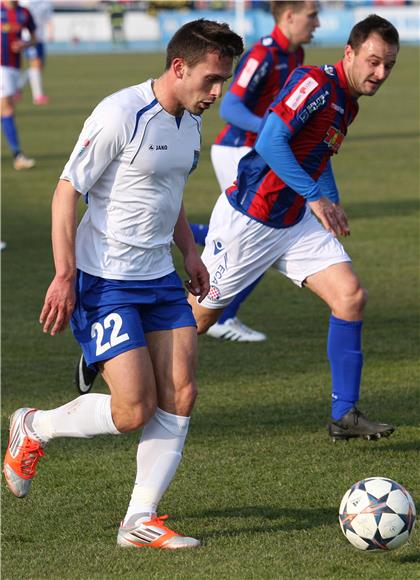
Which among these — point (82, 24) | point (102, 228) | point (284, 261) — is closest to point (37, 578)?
point (102, 228)

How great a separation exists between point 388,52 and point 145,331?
6.69 ft

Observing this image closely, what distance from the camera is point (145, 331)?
492 centimetres

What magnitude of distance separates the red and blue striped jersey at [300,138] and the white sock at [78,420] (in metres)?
1.98

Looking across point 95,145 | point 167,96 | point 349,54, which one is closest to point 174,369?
point 95,145

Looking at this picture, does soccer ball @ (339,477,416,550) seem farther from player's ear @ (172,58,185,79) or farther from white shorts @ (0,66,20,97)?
white shorts @ (0,66,20,97)

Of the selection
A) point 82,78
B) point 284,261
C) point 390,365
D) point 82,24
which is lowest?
point 82,24

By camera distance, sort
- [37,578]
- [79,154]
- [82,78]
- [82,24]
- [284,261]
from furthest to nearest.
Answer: [82,24], [82,78], [284,261], [79,154], [37,578]

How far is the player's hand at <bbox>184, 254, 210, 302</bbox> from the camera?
530cm

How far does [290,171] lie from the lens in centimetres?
609

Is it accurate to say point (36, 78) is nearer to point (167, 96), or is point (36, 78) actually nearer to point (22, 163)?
point (22, 163)

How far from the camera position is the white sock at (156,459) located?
4793 mm

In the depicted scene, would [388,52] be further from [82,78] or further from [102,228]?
[82,78]

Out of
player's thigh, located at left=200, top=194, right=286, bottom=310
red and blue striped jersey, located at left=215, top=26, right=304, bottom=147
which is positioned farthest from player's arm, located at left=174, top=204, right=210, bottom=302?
red and blue striped jersey, located at left=215, top=26, right=304, bottom=147

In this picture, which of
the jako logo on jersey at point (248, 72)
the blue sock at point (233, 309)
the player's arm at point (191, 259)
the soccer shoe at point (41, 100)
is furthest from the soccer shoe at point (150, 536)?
the soccer shoe at point (41, 100)
